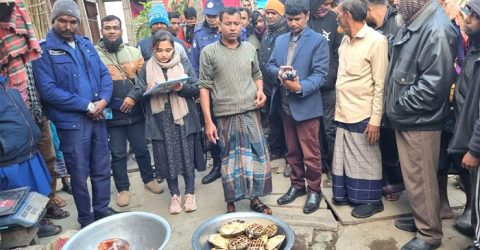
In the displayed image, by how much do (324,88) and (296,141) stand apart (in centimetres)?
80

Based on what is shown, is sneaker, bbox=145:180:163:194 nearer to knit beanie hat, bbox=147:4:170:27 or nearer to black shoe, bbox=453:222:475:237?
knit beanie hat, bbox=147:4:170:27

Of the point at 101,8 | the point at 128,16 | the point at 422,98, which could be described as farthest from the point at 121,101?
the point at 101,8

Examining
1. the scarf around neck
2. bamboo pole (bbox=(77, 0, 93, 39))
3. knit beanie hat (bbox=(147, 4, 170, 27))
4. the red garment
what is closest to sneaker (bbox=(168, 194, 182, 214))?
the scarf around neck

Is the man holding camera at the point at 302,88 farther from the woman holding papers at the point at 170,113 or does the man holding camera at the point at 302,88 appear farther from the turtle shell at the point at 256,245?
the turtle shell at the point at 256,245

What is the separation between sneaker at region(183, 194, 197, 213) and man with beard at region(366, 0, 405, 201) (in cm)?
205

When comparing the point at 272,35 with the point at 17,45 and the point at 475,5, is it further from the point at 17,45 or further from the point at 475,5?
the point at 17,45

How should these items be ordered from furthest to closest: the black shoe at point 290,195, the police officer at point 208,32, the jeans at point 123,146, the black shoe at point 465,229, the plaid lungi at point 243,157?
the police officer at point 208,32, the jeans at point 123,146, the black shoe at point 290,195, the plaid lungi at point 243,157, the black shoe at point 465,229

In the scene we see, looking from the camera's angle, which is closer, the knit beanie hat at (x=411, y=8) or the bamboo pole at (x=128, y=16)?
the knit beanie hat at (x=411, y=8)

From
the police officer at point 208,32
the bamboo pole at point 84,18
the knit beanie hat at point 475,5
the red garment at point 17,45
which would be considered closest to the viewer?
the red garment at point 17,45

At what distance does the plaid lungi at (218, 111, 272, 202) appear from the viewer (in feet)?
11.1

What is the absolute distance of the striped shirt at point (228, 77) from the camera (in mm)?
3289

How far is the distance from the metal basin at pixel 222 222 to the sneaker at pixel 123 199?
1.92 meters

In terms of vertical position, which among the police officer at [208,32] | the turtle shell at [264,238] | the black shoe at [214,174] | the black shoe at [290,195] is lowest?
the black shoe at [214,174]

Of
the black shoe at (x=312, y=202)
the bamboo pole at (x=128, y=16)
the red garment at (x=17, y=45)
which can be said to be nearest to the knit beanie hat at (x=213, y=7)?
the black shoe at (x=312, y=202)
